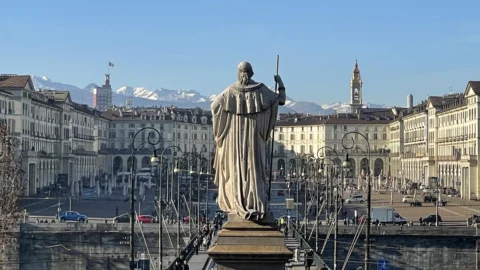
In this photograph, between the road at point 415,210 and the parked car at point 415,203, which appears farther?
the parked car at point 415,203

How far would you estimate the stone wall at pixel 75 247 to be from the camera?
7112cm

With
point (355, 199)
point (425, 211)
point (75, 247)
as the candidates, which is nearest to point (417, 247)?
point (425, 211)

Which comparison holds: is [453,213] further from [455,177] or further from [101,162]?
[101,162]

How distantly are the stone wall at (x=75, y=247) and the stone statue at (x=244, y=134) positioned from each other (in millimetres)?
56314

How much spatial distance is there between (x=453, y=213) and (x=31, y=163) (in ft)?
157

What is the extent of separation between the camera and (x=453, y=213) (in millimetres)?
92250

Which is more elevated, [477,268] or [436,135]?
[436,135]

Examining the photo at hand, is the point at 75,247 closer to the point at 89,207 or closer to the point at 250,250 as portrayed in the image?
the point at 89,207

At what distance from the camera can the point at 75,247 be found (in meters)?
72.2

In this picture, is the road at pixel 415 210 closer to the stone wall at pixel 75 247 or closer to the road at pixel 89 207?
the road at pixel 89 207

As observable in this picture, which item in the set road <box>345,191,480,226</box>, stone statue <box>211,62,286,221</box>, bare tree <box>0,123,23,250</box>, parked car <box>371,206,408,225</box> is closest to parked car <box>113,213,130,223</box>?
bare tree <box>0,123,23,250</box>

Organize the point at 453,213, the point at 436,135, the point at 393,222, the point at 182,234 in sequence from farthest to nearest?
the point at 436,135
the point at 453,213
the point at 393,222
the point at 182,234

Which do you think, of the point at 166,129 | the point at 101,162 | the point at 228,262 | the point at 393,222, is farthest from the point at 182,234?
the point at 166,129

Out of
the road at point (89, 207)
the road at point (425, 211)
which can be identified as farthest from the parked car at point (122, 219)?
the road at point (425, 211)
